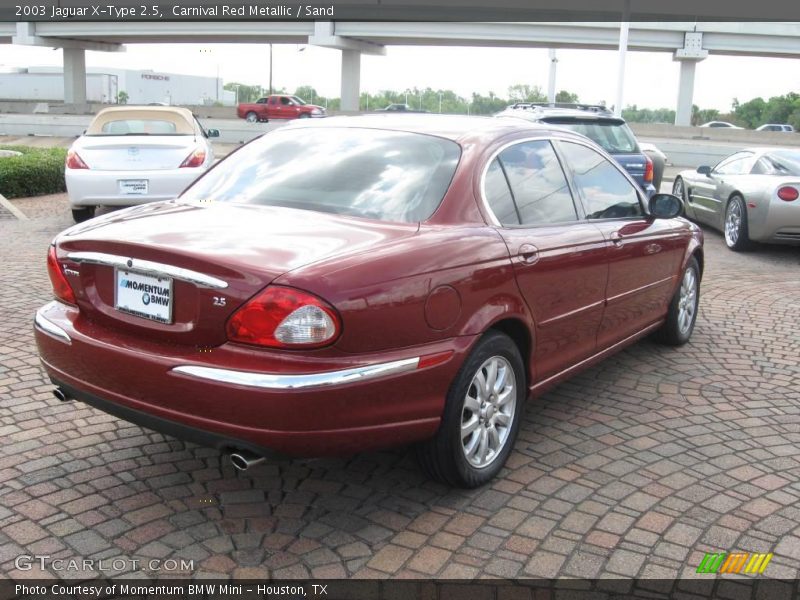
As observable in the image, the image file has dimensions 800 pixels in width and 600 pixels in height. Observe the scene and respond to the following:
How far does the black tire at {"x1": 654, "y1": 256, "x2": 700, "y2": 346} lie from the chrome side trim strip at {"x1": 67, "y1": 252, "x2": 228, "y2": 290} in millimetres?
3811

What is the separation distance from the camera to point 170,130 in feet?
36.3

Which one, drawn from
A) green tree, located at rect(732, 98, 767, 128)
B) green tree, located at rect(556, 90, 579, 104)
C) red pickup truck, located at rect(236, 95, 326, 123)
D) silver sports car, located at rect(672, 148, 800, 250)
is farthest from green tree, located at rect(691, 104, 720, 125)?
silver sports car, located at rect(672, 148, 800, 250)

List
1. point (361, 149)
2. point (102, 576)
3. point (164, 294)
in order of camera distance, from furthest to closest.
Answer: point (361, 149) → point (164, 294) → point (102, 576)

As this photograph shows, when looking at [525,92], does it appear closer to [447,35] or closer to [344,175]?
[447,35]

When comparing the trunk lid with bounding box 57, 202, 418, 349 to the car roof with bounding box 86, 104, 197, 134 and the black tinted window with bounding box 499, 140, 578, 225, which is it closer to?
the black tinted window with bounding box 499, 140, 578, 225

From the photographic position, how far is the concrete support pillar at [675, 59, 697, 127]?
50656mm

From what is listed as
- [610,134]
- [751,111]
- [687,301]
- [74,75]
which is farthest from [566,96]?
[687,301]

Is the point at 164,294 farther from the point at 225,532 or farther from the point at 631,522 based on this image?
the point at 631,522

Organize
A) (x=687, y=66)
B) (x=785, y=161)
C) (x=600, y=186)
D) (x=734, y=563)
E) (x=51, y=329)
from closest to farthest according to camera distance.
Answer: (x=734, y=563), (x=51, y=329), (x=600, y=186), (x=785, y=161), (x=687, y=66)

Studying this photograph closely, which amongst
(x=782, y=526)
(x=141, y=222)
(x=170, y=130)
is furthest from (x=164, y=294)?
(x=170, y=130)

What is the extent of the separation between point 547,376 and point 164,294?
77.6 inches

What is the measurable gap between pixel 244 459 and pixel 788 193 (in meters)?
9.03

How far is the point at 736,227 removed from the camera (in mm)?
10930

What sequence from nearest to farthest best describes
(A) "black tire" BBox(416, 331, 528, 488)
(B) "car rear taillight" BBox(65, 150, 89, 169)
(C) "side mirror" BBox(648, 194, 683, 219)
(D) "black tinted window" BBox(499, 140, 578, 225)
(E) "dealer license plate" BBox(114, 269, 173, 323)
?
(E) "dealer license plate" BBox(114, 269, 173, 323) → (A) "black tire" BBox(416, 331, 528, 488) → (D) "black tinted window" BBox(499, 140, 578, 225) → (C) "side mirror" BBox(648, 194, 683, 219) → (B) "car rear taillight" BBox(65, 150, 89, 169)
